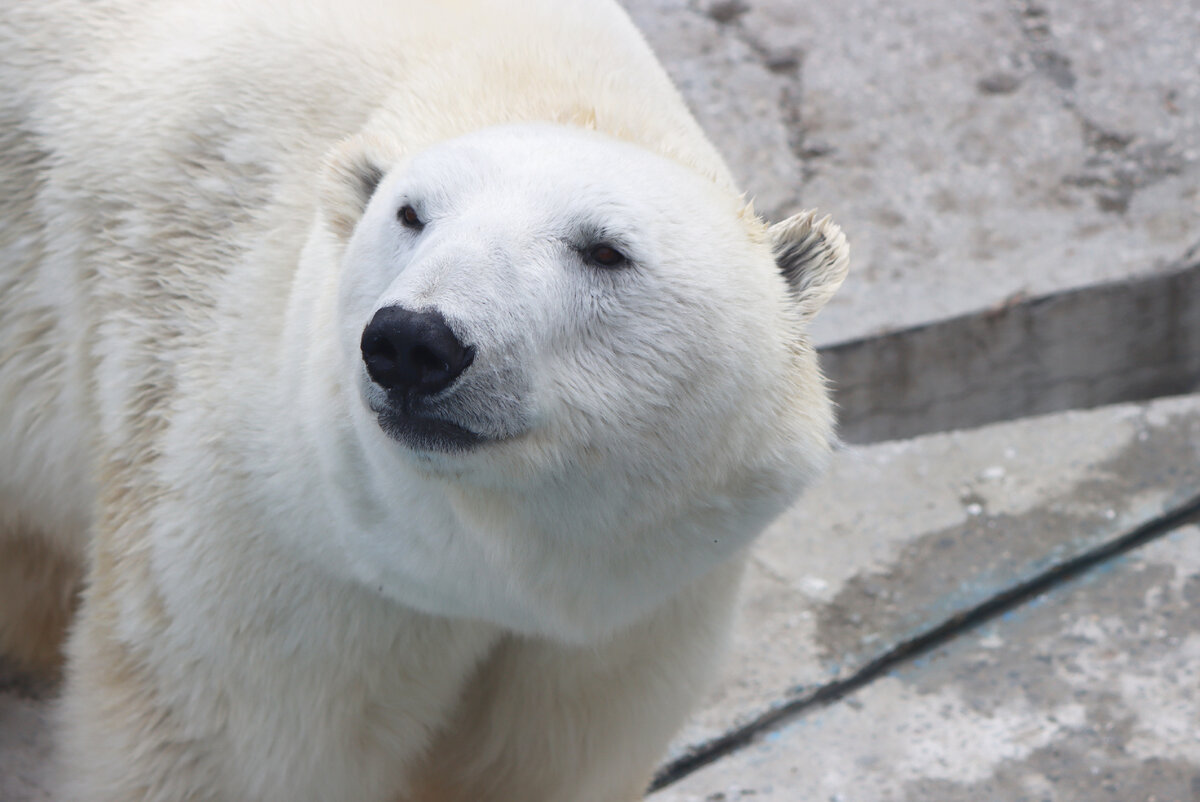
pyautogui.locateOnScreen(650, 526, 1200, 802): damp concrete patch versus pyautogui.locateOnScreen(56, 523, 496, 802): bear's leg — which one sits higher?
pyautogui.locateOnScreen(56, 523, 496, 802): bear's leg

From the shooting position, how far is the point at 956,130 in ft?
12.6

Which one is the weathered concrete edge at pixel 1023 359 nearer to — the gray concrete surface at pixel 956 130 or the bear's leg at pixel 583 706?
the gray concrete surface at pixel 956 130

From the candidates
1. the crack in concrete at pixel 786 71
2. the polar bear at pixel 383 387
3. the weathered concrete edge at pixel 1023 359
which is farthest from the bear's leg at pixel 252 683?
the crack in concrete at pixel 786 71

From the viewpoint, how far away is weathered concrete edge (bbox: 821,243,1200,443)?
3.35 metres

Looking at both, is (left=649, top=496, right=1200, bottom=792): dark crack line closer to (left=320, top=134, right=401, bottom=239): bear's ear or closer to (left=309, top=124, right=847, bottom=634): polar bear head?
(left=309, top=124, right=847, bottom=634): polar bear head

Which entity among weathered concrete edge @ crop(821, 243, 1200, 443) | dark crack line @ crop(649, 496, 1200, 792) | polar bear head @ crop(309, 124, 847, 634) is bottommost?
dark crack line @ crop(649, 496, 1200, 792)

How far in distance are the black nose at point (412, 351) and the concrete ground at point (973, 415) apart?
1373 millimetres

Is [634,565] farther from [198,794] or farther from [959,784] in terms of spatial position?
[959,784]

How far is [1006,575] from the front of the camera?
2.94 metres

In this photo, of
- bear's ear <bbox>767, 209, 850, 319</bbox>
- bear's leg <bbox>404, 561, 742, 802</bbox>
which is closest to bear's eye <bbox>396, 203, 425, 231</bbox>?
bear's ear <bbox>767, 209, 850, 319</bbox>

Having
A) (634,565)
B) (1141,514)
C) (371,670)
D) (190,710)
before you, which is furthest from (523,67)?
(1141,514)

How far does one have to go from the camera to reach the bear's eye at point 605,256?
1479 mm

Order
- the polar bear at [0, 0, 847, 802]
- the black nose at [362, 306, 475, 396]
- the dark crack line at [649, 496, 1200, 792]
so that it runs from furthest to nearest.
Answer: the dark crack line at [649, 496, 1200, 792] → the polar bear at [0, 0, 847, 802] → the black nose at [362, 306, 475, 396]

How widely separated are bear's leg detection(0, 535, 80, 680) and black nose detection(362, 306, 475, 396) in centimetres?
134
